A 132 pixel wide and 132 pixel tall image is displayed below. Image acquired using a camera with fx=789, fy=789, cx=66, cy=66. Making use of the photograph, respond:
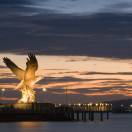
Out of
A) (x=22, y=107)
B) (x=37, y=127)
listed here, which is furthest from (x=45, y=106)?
(x=37, y=127)

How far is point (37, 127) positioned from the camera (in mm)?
126812

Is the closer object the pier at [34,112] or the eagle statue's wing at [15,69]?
the pier at [34,112]

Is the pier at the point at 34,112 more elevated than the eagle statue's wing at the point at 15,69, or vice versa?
the eagle statue's wing at the point at 15,69

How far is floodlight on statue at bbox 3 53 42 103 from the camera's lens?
144m

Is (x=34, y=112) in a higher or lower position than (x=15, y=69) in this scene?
lower

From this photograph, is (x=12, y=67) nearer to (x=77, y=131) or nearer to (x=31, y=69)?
(x=31, y=69)

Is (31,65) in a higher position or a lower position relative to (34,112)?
higher

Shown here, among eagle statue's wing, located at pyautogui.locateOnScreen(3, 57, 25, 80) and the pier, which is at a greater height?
eagle statue's wing, located at pyautogui.locateOnScreen(3, 57, 25, 80)

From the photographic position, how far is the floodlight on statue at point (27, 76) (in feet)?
474

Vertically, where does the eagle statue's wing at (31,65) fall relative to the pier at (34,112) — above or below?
above

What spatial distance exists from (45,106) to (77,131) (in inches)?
967

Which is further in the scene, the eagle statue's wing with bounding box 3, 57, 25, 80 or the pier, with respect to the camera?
the eagle statue's wing with bounding box 3, 57, 25, 80

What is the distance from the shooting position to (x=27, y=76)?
146m

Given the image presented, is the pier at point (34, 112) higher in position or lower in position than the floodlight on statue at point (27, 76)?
lower
